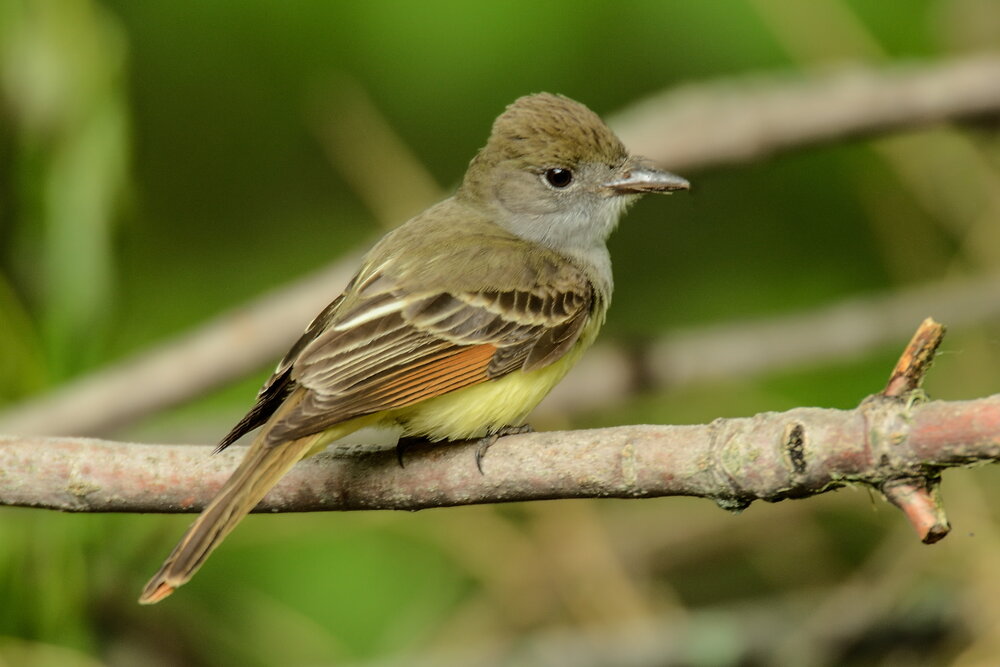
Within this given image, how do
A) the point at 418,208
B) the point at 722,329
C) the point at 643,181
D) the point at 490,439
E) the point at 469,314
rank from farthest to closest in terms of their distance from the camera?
the point at 418,208 → the point at 722,329 → the point at 643,181 → the point at 469,314 → the point at 490,439

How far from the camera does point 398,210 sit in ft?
17.0

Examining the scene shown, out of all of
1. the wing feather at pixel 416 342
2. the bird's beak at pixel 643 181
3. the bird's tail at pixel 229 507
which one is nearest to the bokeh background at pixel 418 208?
the bird's beak at pixel 643 181

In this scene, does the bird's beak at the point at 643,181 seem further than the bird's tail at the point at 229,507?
Yes

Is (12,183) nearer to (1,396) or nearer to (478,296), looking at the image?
(1,396)

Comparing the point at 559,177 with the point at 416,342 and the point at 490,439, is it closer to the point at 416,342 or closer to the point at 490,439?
the point at 416,342

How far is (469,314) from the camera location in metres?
3.26

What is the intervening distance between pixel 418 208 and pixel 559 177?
1456mm

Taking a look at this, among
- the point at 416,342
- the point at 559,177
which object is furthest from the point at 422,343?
the point at 559,177

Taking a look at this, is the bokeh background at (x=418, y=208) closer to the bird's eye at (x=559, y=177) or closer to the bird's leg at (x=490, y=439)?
the bird's eye at (x=559, y=177)

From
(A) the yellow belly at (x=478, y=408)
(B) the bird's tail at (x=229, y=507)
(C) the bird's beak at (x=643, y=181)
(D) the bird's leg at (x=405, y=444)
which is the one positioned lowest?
(B) the bird's tail at (x=229, y=507)

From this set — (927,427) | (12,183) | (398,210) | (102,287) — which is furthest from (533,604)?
(927,427)

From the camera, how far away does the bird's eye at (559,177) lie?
3803 millimetres

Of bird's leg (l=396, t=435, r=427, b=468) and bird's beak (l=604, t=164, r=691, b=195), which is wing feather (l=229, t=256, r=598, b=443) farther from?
bird's beak (l=604, t=164, r=691, b=195)

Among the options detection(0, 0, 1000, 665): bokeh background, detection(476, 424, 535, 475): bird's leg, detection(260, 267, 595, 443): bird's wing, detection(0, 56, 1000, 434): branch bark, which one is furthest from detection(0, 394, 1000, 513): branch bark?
detection(0, 56, 1000, 434): branch bark
